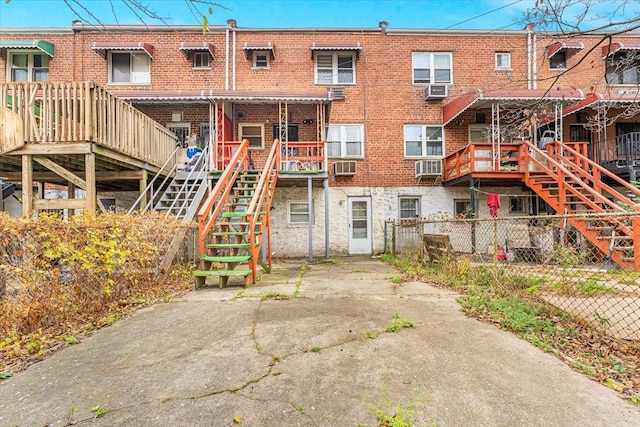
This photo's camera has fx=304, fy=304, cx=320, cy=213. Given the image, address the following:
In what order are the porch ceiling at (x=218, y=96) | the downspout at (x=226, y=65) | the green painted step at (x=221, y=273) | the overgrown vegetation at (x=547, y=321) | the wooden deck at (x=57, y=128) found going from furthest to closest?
the downspout at (x=226, y=65), the porch ceiling at (x=218, y=96), the wooden deck at (x=57, y=128), the green painted step at (x=221, y=273), the overgrown vegetation at (x=547, y=321)

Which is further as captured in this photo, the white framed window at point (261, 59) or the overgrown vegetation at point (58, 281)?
the white framed window at point (261, 59)

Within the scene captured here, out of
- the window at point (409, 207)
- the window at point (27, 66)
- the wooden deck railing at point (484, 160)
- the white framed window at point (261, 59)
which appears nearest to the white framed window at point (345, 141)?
the window at point (409, 207)

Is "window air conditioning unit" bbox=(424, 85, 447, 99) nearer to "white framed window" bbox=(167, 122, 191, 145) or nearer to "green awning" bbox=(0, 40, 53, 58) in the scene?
"white framed window" bbox=(167, 122, 191, 145)

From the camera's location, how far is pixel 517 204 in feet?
39.7

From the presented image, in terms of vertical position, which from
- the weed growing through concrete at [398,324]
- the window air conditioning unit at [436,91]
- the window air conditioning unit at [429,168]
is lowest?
the weed growing through concrete at [398,324]

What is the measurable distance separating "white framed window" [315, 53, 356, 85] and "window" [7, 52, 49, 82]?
1064cm

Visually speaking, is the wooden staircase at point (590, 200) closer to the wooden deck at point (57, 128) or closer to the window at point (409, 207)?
the window at point (409, 207)

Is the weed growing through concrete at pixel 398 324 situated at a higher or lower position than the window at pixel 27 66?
lower

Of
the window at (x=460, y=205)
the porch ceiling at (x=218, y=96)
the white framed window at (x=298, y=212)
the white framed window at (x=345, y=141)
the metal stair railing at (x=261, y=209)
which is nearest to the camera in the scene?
the metal stair railing at (x=261, y=209)

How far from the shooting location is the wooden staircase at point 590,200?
6834 millimetres

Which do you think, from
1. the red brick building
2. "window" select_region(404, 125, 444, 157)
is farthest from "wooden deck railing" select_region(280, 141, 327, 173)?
"window" select_region(404, 125, 444, 157)

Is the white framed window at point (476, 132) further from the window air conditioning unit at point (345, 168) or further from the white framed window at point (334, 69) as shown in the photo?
the white framed window at point (334, 69)

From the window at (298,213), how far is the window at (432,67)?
7.08 m

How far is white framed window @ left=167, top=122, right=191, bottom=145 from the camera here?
39.2ft
